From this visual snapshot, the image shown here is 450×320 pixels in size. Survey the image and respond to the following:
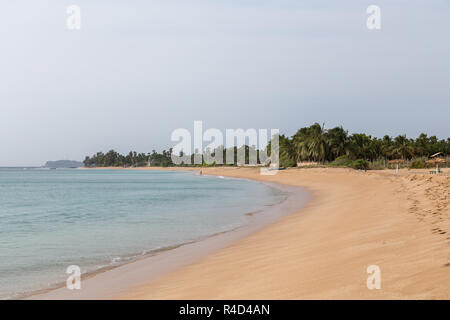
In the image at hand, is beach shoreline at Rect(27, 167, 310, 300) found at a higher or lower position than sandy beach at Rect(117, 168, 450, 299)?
lower

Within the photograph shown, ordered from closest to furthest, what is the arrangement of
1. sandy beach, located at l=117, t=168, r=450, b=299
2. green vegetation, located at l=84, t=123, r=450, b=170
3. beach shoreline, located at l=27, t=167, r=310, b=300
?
sandy beach, located at l=117, t=168, r=450, b=299
beach shoreline, located at l=27, t=167, r=310, b=300
green vegetation, located at l=84, t=123, r=450, b=170

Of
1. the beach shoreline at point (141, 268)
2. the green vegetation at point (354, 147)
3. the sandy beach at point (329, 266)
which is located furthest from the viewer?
the green vegetation at point (354, 147)

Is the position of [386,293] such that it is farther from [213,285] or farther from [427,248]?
[213,285]

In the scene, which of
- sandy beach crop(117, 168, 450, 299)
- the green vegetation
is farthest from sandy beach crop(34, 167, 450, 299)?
the green vegetation

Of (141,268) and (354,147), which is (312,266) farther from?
(354,147)

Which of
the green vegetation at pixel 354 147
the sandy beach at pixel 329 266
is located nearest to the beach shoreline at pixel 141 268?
the sandy beach at pixel 329 266

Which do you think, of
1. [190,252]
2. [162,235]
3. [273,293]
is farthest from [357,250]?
[162,235]

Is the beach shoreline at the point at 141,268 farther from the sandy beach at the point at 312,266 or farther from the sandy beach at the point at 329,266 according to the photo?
the sandy beach at the point at 329,266

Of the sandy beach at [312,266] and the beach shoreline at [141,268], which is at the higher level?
the sandy beach at [312,266]

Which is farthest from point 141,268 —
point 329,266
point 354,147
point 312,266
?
point 354,147

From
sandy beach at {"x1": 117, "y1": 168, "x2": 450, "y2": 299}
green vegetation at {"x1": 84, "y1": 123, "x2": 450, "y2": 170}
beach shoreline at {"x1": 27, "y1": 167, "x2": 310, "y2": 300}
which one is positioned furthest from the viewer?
green vegetation at {"x1": 84, "y1": 123, "x2": 450, "y2": 170}

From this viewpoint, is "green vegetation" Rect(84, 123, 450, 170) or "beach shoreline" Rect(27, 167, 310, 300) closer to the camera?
"beach shoreline" Rect(27, 167, 310, 300)

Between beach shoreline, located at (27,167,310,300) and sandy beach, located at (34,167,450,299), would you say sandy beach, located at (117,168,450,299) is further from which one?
beach shoreline, located at (27,167,310,300)
